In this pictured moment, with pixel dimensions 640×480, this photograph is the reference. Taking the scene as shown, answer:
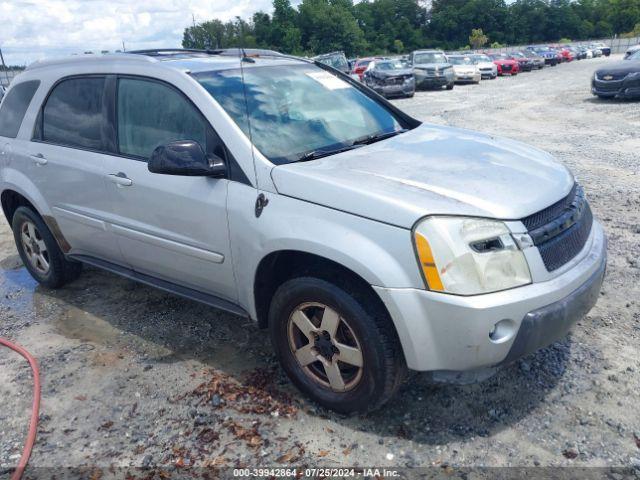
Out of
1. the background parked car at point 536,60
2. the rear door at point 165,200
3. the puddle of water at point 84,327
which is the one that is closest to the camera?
the rear door at point 165,200

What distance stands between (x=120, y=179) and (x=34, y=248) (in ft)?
5.97

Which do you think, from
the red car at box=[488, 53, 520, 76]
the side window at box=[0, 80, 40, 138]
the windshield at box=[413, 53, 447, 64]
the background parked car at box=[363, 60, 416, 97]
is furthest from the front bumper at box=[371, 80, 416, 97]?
the side window at box=[0, 80, 40, 138]

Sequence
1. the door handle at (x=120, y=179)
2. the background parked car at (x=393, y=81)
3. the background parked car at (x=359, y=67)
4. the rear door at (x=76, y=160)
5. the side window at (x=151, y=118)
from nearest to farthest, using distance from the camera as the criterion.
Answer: the side window at (x=151, y=118) → the door handle at (x=120, y=179) → the rear door at (x=76, y=160) → the background parked car at (x=393, y=81) → the background parked car at (x=359, y=67)

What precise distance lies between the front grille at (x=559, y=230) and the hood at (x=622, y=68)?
15116 mm

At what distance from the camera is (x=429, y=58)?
25.5 m

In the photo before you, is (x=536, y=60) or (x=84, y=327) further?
(x=536, y=60)

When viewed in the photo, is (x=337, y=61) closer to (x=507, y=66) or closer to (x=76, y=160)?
(x=507, y=66)

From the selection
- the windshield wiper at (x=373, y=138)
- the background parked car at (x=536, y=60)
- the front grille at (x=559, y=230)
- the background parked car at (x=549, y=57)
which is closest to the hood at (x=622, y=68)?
the windshield wiper at (x=373, y=138)

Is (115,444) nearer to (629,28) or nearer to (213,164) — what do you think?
(213,164)

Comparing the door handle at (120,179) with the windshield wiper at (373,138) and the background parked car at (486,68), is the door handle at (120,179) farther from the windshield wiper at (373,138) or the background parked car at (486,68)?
the background parked car at (486,68)

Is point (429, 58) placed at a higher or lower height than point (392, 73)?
higher

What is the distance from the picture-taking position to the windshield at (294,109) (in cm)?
321

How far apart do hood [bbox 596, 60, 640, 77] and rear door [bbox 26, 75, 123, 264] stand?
1581cm

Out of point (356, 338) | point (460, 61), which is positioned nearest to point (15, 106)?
point (356, 338)
